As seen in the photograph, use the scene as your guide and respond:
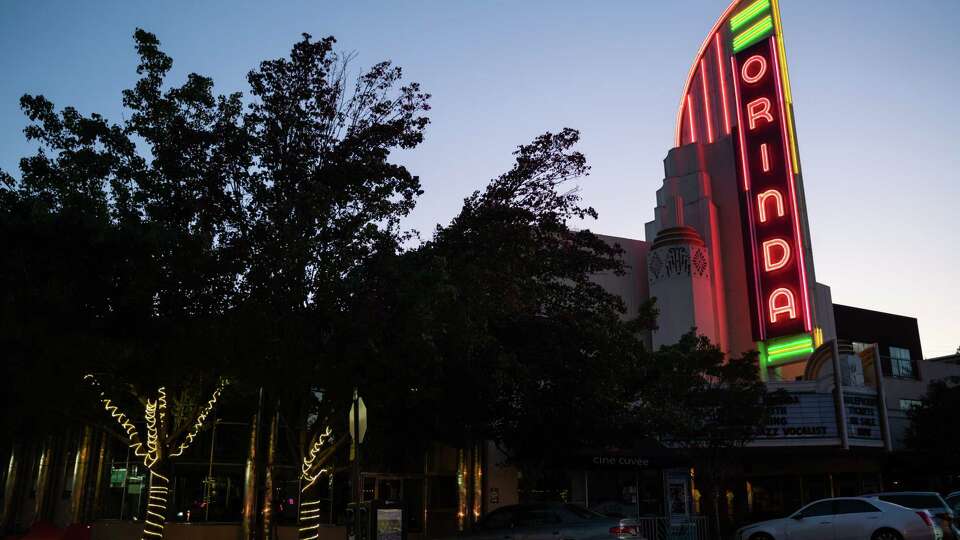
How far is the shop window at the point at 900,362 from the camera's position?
45.8m

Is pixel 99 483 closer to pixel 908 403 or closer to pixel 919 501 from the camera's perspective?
pixel 919 501

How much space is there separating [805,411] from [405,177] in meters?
18.7

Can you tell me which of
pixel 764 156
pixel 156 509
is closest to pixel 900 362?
pixel 764 156

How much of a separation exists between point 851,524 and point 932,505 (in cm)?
178

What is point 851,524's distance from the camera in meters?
17.4

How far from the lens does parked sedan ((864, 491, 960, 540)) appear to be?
1673 cm

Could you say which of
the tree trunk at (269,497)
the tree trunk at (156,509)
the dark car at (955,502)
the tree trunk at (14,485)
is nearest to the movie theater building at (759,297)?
the dark car at (955,502)

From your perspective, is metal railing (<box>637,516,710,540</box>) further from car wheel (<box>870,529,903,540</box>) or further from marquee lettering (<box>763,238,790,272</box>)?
marquee lettering (<box>763,238,790,272</box>)

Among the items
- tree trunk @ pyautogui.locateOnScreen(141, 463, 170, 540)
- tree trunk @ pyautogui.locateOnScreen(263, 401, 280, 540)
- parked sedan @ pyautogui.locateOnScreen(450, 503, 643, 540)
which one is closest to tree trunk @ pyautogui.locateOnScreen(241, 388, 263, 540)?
tree trunk @ pyautogui.locateOnScreen(141, 463, 170, 540)

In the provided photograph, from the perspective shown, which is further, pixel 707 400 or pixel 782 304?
pixel 782 304

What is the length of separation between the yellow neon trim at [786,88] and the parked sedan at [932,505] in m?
22.6

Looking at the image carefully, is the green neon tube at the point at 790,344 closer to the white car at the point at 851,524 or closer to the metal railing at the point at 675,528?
the metal railing at the point at 675,528

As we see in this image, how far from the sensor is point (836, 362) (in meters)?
28.3

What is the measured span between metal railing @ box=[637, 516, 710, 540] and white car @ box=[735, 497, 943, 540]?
377 centimetres
